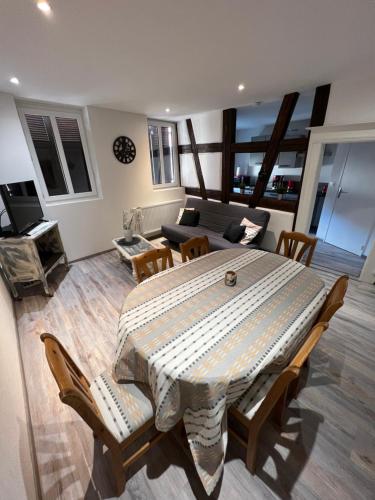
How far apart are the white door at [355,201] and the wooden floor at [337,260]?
0.52 ft

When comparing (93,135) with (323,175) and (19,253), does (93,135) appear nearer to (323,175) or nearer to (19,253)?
(19,253)

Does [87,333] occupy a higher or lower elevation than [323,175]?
lower

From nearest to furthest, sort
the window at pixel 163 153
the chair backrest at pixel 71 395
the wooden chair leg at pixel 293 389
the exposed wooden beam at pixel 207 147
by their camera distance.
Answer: the chair backrest at pixel 71 395 < the wooden chair leg at pixel 293 389 < the exposed wooden beam at pixel 207 147 < the window at pixel 163 153

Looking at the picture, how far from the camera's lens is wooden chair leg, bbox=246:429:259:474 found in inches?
41.0

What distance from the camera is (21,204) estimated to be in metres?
2.59

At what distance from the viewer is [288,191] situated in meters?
3.55

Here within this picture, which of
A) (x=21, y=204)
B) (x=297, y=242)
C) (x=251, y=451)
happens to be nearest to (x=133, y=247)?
(x=21, y=204)

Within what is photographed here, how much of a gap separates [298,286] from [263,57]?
2.06m

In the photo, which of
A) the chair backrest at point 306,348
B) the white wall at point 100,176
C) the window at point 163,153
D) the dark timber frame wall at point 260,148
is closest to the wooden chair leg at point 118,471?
the chair backrest at point 306,348

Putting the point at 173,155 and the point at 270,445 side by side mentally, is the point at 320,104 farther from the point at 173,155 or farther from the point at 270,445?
the point at 270,445

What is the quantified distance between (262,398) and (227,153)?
391 centimetres

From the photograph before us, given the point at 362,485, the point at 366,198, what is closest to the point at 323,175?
the point at 366,198

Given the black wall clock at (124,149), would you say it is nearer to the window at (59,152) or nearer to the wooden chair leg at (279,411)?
the window at (59,152)

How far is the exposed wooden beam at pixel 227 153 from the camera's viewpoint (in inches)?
148
